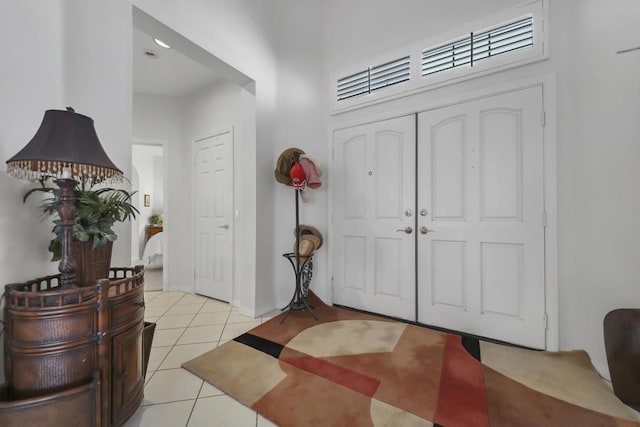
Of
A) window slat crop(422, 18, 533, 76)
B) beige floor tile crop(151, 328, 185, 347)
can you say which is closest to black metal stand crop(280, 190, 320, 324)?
beige floor tile crop(151, 328, 185, 347)

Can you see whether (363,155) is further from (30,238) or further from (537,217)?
(30,238)

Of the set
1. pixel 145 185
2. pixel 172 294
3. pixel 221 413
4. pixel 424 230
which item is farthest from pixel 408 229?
pixel 145 185

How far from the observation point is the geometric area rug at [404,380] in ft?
4.54

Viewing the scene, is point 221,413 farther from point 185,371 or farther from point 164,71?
point 164,71

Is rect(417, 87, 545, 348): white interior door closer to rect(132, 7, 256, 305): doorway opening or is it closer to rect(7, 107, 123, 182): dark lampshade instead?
rect(132, 7, 256, 305): doorway opening

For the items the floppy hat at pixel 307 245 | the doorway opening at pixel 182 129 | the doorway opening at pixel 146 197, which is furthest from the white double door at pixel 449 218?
the doorway opening at pixel 146 197

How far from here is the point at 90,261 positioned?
4.14 feet

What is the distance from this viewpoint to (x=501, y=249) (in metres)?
2.18

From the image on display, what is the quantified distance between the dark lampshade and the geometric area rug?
1450mm

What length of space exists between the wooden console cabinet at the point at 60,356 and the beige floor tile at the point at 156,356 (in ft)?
2.37

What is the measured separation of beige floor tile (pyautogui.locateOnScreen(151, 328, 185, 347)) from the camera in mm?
2221

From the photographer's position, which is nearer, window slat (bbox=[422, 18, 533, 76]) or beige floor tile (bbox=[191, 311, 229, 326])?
window slat (bbox=[422, 18, 533, 76])

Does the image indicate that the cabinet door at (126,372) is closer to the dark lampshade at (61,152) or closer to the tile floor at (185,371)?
the tile floor at (185,371)

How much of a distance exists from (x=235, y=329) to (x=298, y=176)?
1611 millimetres
